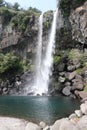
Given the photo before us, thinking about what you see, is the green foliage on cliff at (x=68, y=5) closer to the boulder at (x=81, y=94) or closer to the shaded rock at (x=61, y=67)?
the shaded rock at (x=61, y=67)

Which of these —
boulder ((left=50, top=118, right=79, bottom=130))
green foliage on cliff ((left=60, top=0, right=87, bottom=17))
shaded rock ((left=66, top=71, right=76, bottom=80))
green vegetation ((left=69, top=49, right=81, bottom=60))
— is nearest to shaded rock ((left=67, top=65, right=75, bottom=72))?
shaded rock ((left=66, top=71, right=76, bottom=80))

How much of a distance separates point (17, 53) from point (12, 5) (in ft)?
102

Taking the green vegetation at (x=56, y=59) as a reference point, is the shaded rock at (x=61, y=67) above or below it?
below

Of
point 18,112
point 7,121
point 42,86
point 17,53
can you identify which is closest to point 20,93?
point 42,86

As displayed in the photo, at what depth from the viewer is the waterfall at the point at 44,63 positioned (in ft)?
233

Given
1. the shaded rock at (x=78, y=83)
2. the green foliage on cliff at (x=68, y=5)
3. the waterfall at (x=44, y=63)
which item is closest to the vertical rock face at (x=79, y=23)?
the green foliage on cliff at (x=68, y=5)

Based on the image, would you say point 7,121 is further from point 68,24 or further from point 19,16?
point 19,16

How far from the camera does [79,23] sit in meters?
69.6

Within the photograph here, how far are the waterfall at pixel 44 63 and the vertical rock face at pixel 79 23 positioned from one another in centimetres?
570

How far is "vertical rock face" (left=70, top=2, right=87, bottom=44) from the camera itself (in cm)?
6869

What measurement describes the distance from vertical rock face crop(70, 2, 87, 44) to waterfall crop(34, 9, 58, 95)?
5.70m

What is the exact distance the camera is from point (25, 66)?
249 feet

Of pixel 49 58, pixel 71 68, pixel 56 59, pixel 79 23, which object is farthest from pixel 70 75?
pixel 79 23

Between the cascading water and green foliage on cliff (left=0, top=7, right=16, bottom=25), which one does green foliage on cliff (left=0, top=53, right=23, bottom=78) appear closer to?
the cascading water
